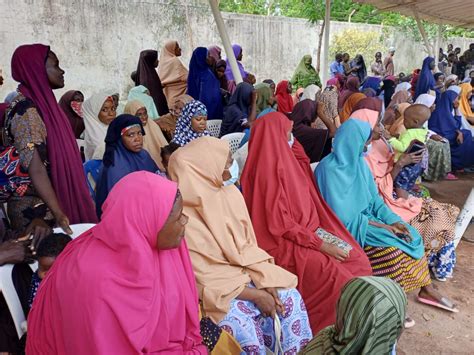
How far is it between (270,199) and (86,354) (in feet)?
5.26

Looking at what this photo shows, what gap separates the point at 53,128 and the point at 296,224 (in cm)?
171

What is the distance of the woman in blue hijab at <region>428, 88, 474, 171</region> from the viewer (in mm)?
7191

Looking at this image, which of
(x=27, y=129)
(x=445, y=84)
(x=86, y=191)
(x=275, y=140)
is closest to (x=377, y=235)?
(x=275, y=140)

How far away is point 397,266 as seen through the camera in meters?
3.16

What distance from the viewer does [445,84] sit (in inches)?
347

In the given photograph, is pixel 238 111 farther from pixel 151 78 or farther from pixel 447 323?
pixel 447 323

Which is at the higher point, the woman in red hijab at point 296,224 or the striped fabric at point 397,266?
the woman in red hijab at point 296,224

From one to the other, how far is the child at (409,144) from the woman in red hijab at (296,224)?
3.43ft

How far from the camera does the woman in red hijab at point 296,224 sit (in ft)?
8.82

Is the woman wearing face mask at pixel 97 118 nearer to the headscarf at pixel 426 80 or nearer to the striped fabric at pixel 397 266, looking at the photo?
the striped fabric at pixel 397 266

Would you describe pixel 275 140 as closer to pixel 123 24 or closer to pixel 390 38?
pixel 123 24

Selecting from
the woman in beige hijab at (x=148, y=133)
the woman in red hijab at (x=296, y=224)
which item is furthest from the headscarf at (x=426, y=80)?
the woman in red hijab at (x=296, y=224)

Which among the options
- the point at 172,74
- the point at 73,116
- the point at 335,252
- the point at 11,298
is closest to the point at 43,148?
the point at 11,298

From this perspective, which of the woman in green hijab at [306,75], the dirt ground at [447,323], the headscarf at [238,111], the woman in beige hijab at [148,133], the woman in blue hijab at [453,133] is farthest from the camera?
the woman in green hijab at [306,75]
